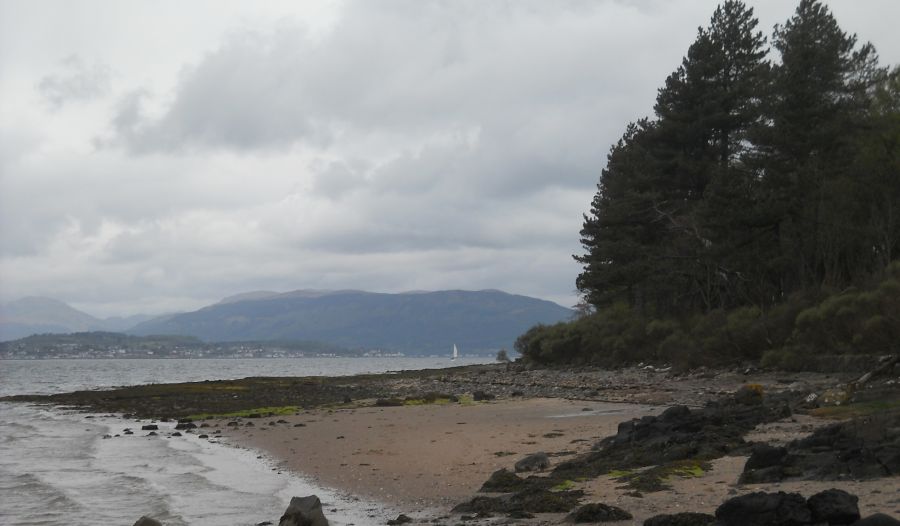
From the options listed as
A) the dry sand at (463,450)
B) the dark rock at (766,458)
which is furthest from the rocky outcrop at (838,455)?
the dry sand at (463,450)

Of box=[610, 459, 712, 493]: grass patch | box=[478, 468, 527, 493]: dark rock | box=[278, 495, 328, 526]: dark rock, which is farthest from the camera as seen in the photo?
box=[478, 468, 527, 493]: dark rock

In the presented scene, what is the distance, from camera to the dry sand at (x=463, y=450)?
36.2ft

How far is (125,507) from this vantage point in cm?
1503

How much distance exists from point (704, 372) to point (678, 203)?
1685cm

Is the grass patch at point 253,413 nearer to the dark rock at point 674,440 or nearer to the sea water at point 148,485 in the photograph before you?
the sea water at point 148,485

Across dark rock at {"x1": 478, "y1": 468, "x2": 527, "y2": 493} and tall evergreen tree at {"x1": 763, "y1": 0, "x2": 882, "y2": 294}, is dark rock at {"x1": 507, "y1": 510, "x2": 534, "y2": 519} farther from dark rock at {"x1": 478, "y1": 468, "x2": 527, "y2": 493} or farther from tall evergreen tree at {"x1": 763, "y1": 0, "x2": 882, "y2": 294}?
tall evergreen tree at {"x1": 763, "y1": 0, "x2": 882, "y2": 294}

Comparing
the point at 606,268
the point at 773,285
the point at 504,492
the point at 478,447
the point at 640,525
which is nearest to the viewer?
the point at 640,525

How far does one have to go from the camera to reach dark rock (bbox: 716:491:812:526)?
27.0ft

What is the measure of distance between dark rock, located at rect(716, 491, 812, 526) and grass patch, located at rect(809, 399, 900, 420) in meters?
8.63

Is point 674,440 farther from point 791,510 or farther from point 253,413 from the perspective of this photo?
point 253,413

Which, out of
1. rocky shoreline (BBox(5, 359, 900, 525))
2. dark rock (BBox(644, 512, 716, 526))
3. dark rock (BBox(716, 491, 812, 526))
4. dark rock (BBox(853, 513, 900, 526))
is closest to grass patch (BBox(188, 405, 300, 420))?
rocky shoreline (BBox(5, 359, 900, 525))

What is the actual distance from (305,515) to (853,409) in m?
11.7

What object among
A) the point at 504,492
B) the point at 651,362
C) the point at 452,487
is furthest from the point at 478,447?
the point at 651,362

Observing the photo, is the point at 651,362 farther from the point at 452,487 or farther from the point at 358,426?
the point at 452,487
